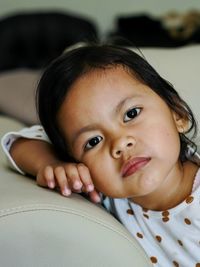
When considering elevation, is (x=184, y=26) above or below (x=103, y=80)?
below

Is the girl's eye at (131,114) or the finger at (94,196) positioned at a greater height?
the girl's eye at (131,114)

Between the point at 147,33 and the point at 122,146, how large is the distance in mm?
1531

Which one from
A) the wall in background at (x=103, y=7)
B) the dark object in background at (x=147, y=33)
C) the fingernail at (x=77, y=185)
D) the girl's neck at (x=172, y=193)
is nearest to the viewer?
the fingernail at (x=77, y=185)

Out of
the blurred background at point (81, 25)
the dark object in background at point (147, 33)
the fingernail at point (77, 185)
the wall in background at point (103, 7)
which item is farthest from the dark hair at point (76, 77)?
the wall in background at point (103, 7)

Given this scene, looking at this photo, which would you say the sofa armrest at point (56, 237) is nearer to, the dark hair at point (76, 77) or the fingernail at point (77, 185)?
the fingernail at point (77, 185)

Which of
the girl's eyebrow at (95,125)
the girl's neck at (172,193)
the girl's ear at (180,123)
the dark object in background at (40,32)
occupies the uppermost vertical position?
the girl's eyebrow at (95,125)

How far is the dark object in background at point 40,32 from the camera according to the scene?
2.22 m

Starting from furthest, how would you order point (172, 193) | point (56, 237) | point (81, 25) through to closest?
point (81, 25) < point (172, 193) < point (56, 237)

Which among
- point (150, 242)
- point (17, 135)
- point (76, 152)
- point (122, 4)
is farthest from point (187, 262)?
point (122, 4)

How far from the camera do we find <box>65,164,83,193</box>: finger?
0.78 metres

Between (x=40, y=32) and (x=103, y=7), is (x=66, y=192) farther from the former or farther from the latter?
(x=103, y=7)

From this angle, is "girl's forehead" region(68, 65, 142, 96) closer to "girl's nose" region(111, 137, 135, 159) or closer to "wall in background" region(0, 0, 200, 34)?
"girl's nose" region(111, 137, 135, 159)

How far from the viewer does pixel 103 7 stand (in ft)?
7.98

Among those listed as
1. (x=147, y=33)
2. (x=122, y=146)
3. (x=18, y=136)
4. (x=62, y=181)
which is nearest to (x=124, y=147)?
(x=122, y=146)
